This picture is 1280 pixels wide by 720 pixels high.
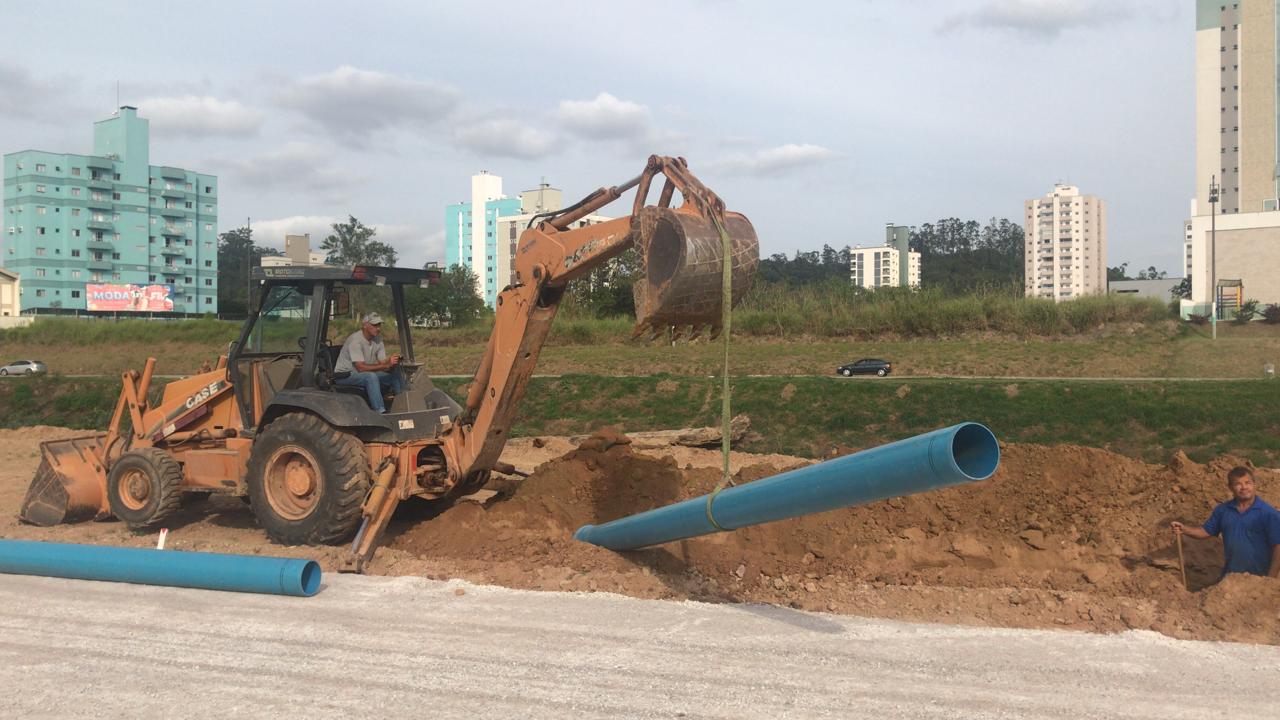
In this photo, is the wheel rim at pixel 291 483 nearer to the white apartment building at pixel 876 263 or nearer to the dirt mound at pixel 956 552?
the dirt mound at pixel 956 552

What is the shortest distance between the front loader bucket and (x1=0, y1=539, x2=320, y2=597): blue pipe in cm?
171

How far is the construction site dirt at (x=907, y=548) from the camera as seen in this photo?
22.2 ft

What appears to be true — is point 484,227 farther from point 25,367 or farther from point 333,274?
point 333,274

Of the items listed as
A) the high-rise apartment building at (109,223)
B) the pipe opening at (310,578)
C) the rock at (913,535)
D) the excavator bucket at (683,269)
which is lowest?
the pipe opening at (310,578)

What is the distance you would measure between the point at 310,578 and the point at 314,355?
245 centimetres

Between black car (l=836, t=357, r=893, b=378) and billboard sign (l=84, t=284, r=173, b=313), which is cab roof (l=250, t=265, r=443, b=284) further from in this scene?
billboard sign (l=84, t=284, r=173, b=313)

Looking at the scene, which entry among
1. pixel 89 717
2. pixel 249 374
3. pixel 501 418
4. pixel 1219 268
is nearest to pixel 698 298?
pixel 501 418

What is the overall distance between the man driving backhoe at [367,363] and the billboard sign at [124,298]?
84358 mm

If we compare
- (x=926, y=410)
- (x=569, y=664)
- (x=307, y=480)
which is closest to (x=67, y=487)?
(x=307, y=480)

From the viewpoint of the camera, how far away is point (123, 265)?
9388 centimetres

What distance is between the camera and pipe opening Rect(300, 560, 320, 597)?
743 centimetres

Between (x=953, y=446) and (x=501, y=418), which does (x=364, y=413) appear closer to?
(x=501, y=418)

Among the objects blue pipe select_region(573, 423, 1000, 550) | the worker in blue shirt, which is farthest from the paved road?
the worker in blue shirt

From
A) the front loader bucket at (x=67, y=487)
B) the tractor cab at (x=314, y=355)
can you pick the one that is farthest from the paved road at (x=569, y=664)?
the front loader bucket at (x=67, y=487)
